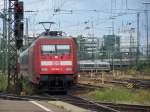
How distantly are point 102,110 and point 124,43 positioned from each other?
4307 inches

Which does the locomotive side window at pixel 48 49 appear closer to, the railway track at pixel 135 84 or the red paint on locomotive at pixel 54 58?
the red paint on locomotive at pixel 54 58

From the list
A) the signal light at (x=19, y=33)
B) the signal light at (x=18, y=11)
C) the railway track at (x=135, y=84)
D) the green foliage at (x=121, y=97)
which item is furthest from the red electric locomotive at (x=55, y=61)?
the railway track at (x=135, y=84)

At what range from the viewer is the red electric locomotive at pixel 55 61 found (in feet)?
103

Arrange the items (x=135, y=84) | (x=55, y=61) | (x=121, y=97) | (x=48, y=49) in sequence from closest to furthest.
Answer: (x=121, y=97)
(x=55, y=61)
(x=48, y=49)
(x=135, y=84)

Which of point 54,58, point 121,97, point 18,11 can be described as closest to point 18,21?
point 18,11

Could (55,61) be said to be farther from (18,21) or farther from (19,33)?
(18,21)

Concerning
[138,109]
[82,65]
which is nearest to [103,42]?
[82,65]

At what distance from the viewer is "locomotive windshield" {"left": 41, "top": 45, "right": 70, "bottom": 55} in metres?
31.8

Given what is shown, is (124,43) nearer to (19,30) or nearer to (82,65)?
(82,65)

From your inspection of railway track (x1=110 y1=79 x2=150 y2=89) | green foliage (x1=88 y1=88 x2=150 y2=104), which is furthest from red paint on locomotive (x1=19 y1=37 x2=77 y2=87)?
railway track (x1=110 y1=79 x2=150 y2=89)

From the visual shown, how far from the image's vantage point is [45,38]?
105ft

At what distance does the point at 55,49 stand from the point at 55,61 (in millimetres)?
799

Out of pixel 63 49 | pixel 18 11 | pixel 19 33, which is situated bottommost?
pixel 63 49

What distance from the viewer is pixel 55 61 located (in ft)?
104
